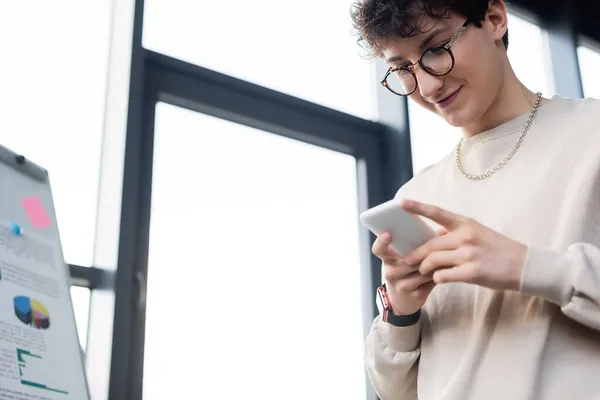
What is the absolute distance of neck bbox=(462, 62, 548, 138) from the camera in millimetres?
1046

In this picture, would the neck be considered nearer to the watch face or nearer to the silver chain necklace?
the silver chain necklace

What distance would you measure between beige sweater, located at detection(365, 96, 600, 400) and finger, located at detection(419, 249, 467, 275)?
8 centimetres

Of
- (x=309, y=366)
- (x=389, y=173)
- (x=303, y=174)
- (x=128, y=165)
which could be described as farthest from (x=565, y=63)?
(x=128, y=165)

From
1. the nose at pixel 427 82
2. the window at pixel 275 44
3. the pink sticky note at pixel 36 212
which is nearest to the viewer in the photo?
the nose at pixel 427 82

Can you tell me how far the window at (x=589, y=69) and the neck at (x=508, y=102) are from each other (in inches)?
81.4

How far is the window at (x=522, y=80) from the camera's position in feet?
7.34

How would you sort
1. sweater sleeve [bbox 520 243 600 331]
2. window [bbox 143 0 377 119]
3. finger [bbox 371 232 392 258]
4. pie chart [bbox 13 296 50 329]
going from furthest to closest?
window [bbox 143 0 377 119] < pie chart [bbox 13 296 50 329] < finger [bbox 371 232 392 258] < sweater sleeve [bbox 520 243 600 331]

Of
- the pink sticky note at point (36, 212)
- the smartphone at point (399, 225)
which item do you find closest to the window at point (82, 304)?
the pink sticky note at point (36, 212)

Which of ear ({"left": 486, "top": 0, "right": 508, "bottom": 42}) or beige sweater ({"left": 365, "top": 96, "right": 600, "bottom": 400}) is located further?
ear ({"left": 486, "top": 0, "right": 508, "bottom": 42})

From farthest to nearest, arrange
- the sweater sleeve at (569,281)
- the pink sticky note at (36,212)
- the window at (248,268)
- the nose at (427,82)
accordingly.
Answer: the window at (248,268) → the pink sticky note at (36,212) → the nose at (427,82) → the sweater sleeve at (569,281)

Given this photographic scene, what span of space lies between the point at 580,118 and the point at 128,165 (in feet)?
3.27

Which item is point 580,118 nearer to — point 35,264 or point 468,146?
point 468,146

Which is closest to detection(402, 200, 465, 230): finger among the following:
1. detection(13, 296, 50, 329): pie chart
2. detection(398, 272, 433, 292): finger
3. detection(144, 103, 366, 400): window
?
detection(398, 272, 433, 292): finger

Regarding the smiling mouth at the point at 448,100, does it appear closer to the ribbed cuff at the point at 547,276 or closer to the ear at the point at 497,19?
the ear at the point at 497,19
